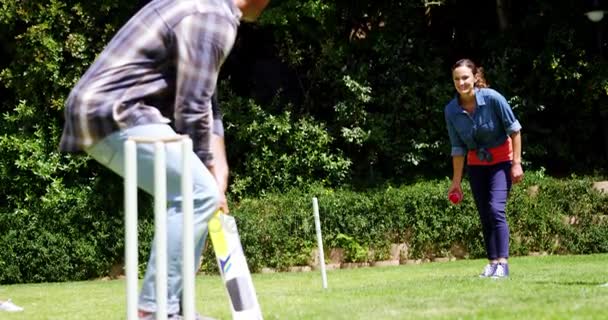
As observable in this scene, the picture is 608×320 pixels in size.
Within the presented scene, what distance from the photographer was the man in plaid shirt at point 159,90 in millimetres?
3596

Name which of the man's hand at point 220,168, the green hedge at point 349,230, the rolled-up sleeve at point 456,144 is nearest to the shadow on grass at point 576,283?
the rolled-up sleeve at point 456,144

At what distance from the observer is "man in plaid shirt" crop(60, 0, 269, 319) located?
142 inches

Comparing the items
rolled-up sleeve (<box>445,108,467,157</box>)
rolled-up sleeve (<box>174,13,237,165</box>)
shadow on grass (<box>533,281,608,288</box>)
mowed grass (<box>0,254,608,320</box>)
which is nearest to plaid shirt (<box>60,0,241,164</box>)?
rolled-up sleeve (<box>174,13,237,165</box>)

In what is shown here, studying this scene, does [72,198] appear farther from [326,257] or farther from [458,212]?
[458,212]

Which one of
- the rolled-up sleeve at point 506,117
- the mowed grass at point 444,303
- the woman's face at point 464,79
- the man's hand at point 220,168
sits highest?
the woman's face at point 464,79

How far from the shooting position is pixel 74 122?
3680mm

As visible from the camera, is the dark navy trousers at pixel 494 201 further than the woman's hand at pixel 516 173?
Yes

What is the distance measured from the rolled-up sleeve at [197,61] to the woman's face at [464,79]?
154 inches

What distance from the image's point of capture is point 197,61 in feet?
11.7

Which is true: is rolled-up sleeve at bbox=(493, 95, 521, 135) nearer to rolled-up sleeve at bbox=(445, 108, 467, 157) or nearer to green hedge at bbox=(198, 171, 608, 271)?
rolled-up sleeve at bbox=(445, 108, 467, 157)

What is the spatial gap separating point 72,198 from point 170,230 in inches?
380

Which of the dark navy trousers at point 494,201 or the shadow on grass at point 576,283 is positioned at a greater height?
the dark navy trousers at point 494,201

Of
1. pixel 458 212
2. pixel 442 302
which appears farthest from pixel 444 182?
pixel 442 302

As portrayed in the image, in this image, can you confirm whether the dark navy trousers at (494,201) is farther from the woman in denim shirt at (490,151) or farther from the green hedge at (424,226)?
the green hedge at (424,226)
